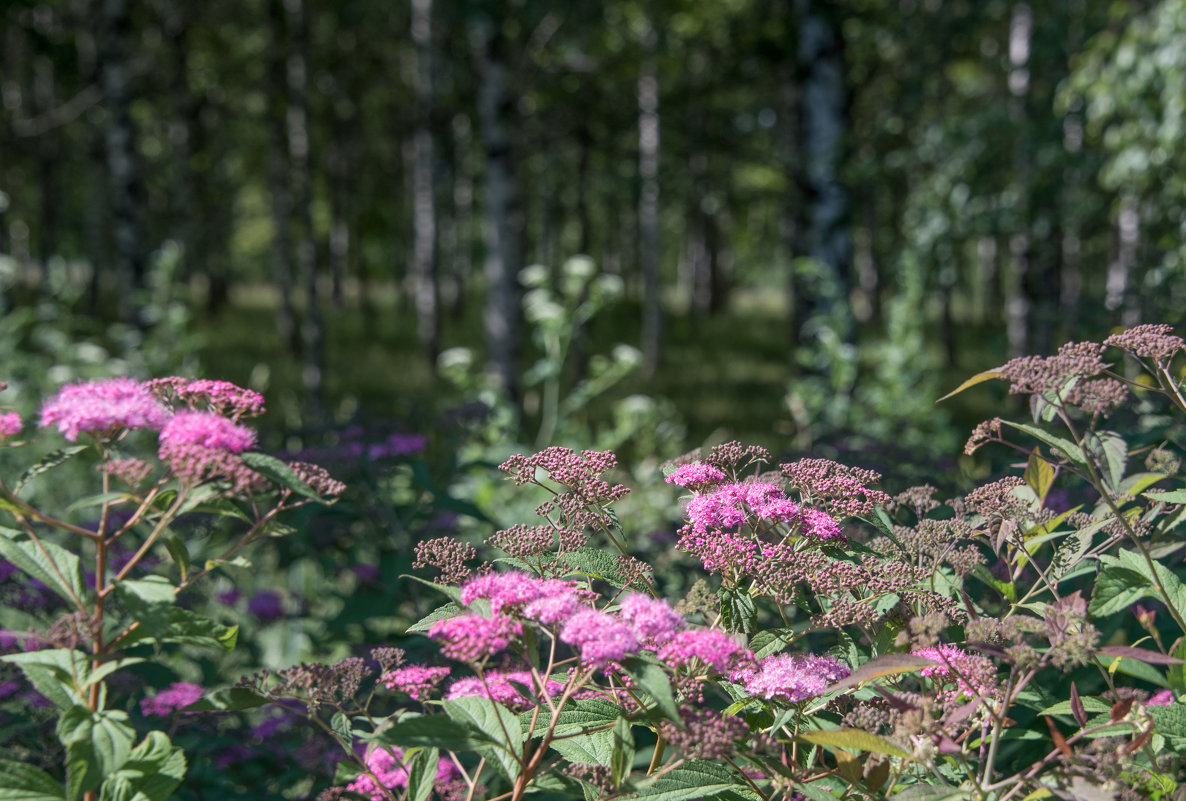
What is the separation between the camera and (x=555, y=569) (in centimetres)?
130

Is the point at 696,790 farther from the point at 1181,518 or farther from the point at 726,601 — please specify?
the point at 1181,518

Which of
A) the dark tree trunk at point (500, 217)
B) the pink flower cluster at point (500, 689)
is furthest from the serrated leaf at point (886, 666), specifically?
the dark tree trunk at point (500, 217)

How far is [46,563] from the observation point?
1.14 m

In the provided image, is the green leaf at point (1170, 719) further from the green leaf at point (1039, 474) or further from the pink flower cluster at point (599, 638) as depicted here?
the pink flower cluster at point (599, 638)

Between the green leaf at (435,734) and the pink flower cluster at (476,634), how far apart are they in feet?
0.25

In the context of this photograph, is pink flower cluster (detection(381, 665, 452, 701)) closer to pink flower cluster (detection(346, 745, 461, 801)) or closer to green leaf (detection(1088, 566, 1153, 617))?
pink flower cluster (detection(346, 745, 461, 801))

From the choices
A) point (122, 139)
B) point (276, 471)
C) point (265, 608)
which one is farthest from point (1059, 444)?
point (122, 139)

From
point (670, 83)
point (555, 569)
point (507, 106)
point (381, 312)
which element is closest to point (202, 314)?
point (381, 312)

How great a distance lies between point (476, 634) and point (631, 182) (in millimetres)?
7841

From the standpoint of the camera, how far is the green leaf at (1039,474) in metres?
1.40

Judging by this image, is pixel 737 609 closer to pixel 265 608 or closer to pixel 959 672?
pixel 959 672

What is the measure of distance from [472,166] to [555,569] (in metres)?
19.7

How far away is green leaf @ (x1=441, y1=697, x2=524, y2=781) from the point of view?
1.08m

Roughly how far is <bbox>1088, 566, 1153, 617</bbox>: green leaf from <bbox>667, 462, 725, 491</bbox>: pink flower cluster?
1.75ft
